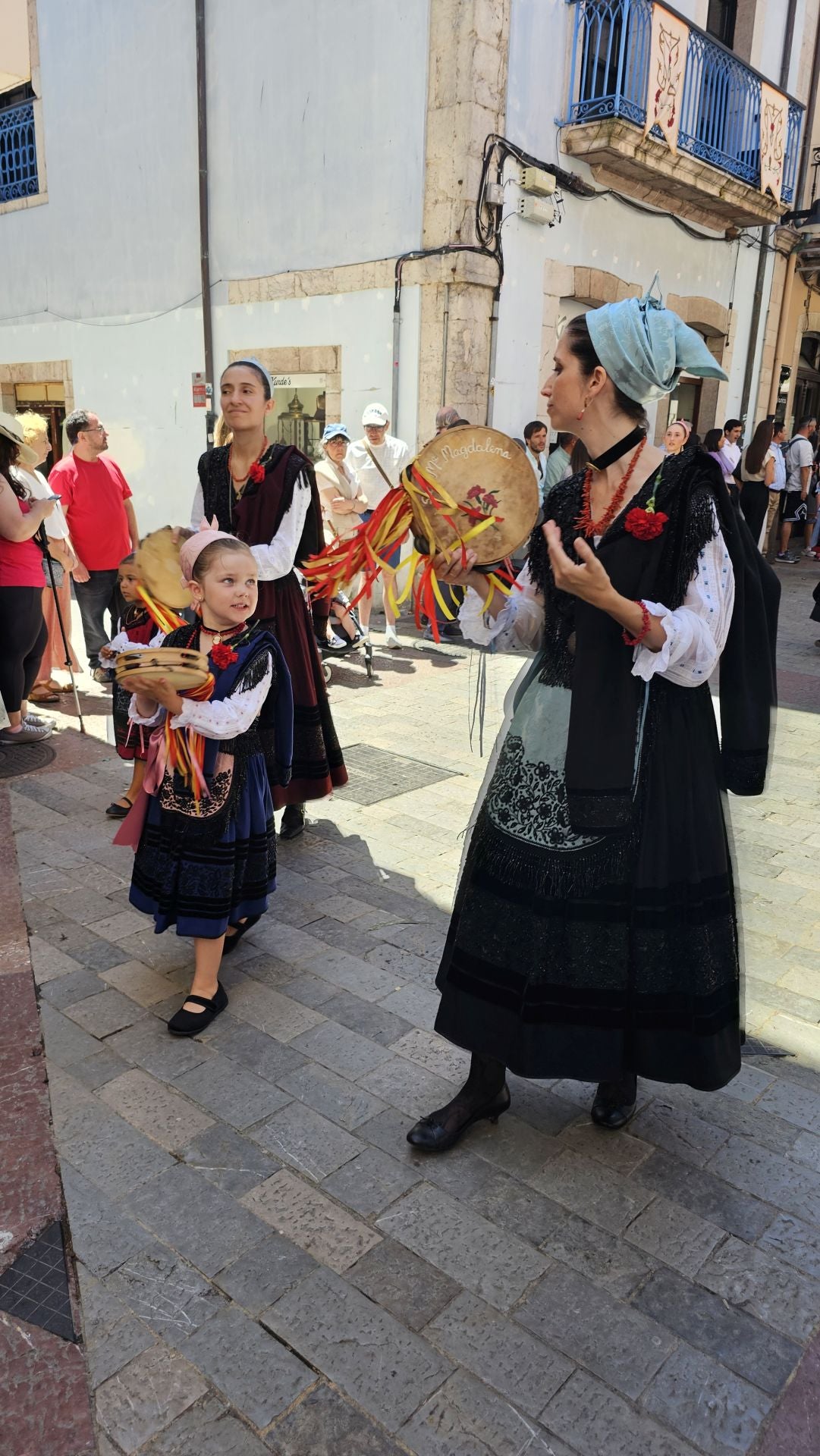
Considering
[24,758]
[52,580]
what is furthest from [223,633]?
[52,580]

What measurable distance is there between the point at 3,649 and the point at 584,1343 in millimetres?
4508

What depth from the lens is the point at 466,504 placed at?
Answer: 2379 mm

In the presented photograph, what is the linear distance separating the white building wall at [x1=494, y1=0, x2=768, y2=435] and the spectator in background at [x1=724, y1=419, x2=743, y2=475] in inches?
100

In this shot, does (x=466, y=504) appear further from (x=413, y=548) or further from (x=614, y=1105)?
(x=614, y=1105)

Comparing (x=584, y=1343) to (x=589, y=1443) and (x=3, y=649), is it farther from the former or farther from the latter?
(x=3, y=649)

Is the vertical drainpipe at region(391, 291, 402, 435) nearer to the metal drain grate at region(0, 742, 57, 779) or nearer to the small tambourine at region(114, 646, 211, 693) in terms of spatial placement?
the metal drain grate at region(0, 742, 57, 779)

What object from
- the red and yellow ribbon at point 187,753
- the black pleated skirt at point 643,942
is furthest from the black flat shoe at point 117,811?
the black pleated skirt at point 643,942

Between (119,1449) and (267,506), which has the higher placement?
(267,506)

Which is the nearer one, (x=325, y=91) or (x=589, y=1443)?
(x=589, y=1443)

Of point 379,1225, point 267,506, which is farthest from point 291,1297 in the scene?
point 267,506

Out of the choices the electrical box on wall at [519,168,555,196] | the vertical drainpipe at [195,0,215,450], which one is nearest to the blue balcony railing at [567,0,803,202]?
the electrical box on wall at [519,168,555,196]

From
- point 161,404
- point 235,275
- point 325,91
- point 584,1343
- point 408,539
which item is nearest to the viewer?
point 584,1343

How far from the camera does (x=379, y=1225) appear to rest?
2.23 m

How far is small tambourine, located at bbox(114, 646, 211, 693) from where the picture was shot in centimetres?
253
